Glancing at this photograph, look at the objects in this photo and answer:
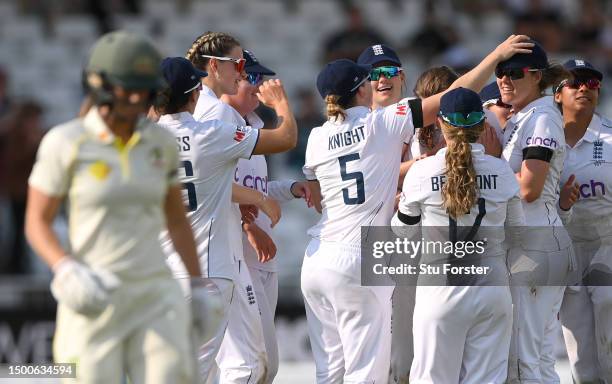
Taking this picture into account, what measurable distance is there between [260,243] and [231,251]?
0.66 m

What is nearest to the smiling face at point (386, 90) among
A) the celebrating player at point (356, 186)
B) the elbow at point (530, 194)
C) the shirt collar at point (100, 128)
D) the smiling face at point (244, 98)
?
the celebrating player at point (356, 186)

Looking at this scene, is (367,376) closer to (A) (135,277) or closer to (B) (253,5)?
(A) (135,277)

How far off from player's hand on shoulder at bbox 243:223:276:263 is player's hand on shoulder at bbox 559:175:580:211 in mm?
1853

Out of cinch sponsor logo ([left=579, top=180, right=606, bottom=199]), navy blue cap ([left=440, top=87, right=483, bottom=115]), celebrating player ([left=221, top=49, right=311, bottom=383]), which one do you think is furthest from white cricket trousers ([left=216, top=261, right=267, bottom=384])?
cinch sponsor logo ([left=579, top=180, right=606, bottom=199])

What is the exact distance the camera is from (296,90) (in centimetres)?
1520

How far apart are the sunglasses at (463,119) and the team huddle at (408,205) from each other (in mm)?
11

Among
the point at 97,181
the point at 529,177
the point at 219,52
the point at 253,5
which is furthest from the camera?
the point at 253,5

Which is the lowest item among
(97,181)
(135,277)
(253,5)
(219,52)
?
(135,277)

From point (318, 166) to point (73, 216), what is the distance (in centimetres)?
265

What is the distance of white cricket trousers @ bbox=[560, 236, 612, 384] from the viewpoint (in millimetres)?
8016

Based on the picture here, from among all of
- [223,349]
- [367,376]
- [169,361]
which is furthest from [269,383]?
[169,361]

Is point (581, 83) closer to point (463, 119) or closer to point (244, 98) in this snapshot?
point (463, 119)

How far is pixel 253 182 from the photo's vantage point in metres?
8.09

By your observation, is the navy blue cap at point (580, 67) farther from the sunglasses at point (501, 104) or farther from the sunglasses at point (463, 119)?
the sunglasses at point (463, 119)
